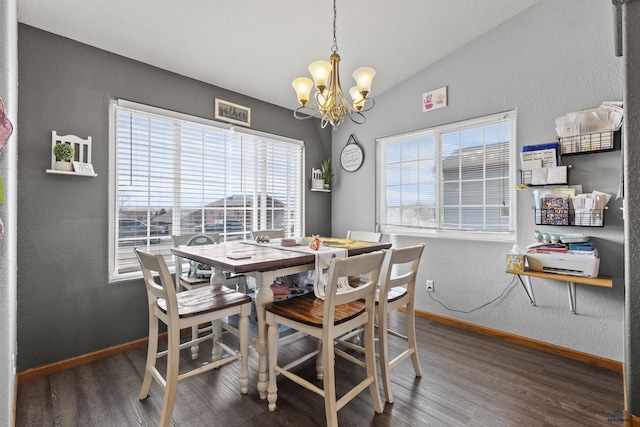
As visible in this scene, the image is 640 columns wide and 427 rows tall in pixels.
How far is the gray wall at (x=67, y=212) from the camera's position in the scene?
2061 mm

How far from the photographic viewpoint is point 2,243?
922 millimetres

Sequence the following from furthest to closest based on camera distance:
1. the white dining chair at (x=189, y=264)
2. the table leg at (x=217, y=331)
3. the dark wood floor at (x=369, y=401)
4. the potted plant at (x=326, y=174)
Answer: the potted plant at (x=326, y=174)
the white dining chair at (x=189, y=264)
the table leg at (x=217, y=331)
the dark wood floor at (x=369, y=401)

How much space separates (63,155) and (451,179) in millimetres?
3388

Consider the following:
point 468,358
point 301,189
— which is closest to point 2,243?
point 468,358

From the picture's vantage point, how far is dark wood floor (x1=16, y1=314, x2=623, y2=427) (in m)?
1.68

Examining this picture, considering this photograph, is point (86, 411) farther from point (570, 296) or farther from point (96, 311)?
point (570, 296)

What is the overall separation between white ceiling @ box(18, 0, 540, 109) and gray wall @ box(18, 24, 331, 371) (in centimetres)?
22

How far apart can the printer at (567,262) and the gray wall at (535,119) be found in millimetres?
226

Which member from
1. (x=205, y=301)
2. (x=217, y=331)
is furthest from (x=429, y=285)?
(x=205, y=301)

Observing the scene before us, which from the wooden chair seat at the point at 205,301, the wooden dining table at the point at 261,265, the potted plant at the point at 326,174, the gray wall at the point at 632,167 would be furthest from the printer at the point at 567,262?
the potted plant at the point at 326,174

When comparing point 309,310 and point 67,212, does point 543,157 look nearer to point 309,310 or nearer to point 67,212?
point 309,310

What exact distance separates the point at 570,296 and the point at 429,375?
4.39 feet

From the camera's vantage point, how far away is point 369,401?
1.84 metres

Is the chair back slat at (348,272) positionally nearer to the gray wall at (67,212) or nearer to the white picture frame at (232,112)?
the gray wall at (67,212)
